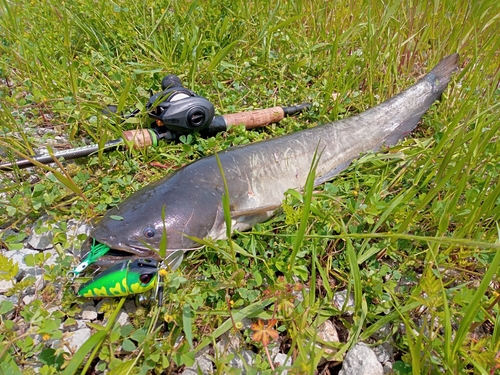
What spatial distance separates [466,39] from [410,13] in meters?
0.70

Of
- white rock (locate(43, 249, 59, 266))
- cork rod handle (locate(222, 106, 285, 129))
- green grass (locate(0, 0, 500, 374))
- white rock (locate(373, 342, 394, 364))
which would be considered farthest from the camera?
cork rod handle (locate(222, 106, 285, 129))

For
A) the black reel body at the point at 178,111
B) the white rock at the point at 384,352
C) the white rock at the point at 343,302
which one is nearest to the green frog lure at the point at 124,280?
the white rock at the point at 343,302

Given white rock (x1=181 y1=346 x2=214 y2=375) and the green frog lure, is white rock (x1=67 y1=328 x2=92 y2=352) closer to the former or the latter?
the green frog lure

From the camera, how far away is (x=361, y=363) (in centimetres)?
176

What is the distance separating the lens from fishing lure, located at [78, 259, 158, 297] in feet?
5.89

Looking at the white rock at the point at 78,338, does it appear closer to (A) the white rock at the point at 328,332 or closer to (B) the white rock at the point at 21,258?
(B) the white rock at the point at 21,258

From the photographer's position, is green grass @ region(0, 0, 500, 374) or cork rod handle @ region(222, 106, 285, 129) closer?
green grass @ region(0, 0, 500, 374)

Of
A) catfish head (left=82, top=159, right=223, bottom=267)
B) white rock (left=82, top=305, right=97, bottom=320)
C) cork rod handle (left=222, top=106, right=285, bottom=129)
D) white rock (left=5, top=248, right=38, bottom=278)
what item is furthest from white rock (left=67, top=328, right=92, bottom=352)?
cork rod handle (left=222, top=106, right=285, bottom=129)

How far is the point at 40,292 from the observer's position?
1938mm

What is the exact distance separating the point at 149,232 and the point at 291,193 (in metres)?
0.87

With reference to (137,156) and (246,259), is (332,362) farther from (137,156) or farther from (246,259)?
(137,156)

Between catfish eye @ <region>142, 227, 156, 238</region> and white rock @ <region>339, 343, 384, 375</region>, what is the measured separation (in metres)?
1.19

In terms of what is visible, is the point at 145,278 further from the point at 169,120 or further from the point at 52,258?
the point at 169,120

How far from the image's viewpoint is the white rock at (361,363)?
5.73ft
